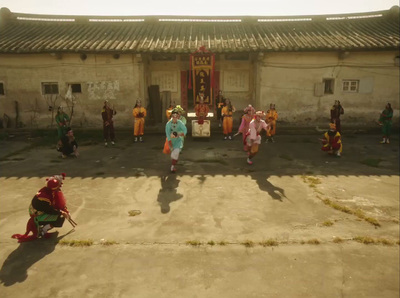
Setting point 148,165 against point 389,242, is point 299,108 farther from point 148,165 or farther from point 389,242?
point 389,242

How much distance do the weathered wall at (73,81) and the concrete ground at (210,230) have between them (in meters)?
4.77

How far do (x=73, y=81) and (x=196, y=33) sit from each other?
20.0 feet

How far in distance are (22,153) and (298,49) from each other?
11004 millimetres

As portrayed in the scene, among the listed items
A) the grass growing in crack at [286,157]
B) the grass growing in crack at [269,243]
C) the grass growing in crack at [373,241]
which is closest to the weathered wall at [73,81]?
the grass growing in crack at [286,157]

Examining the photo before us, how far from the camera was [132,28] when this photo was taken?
15.0 m

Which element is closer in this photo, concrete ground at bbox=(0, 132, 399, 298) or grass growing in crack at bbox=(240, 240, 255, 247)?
concrete ground at bbox=(0, 132, 399, 298)

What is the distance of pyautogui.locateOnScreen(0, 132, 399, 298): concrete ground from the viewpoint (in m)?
3.78

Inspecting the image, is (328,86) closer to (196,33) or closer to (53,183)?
(196,33)

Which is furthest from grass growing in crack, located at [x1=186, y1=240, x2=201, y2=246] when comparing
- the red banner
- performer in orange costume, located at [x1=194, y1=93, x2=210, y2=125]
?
the red banner

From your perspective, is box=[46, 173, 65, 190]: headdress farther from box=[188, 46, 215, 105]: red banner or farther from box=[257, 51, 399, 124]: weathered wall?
box=[257, 51, 399, 124]: weathered wall

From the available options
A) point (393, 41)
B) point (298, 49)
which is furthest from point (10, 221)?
point (393, 41)

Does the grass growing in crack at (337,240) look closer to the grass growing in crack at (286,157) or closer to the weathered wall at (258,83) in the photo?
the grass growing in crack at (286,157)

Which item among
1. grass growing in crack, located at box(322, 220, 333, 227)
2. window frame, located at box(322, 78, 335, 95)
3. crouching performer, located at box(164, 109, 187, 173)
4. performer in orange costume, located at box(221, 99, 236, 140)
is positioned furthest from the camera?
window frame, located at box(322, 78, 335, 95)

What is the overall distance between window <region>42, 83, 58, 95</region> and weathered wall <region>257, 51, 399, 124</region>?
29.2 feet
